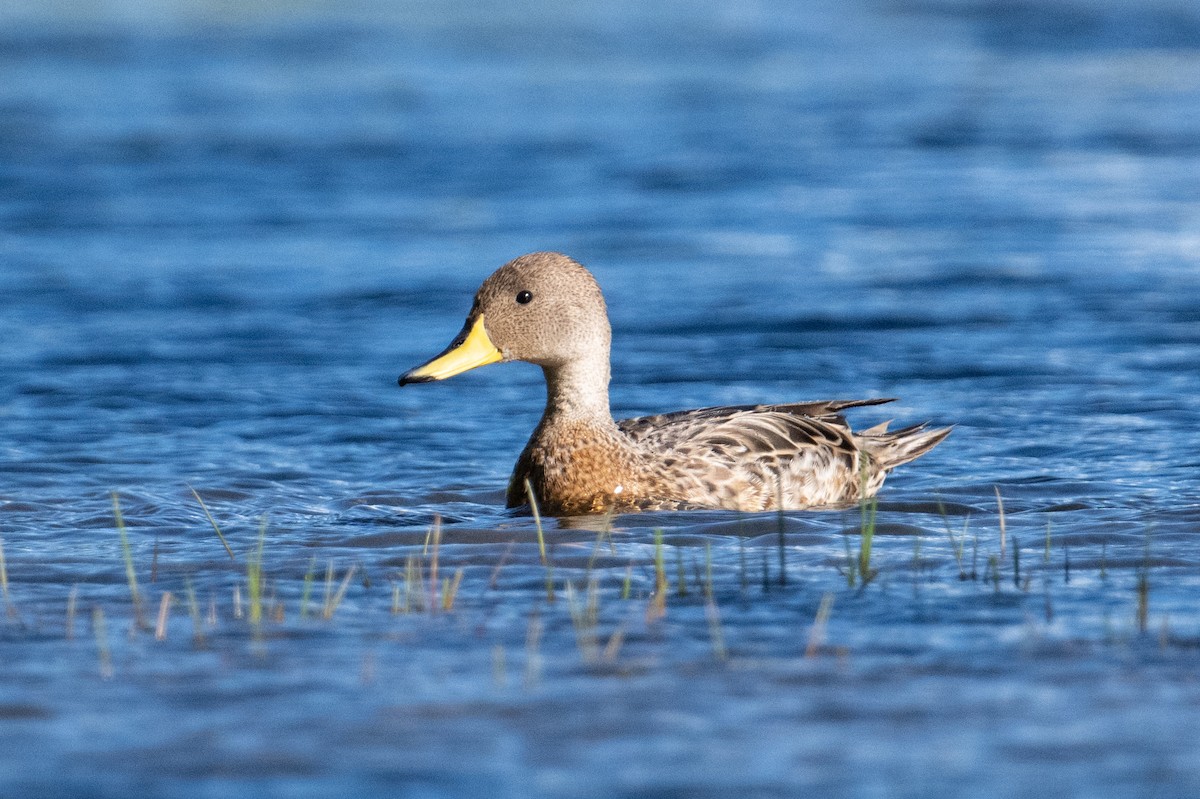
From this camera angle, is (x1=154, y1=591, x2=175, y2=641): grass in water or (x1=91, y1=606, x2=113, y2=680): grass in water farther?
(x1=154, y1=591, x2=175, y2=641): grass in water

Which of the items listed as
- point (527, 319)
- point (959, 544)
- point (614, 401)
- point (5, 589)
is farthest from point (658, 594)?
point (614, 401)

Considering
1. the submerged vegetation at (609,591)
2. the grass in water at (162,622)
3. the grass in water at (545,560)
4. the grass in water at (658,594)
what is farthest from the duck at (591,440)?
the grass in water at (162,622)

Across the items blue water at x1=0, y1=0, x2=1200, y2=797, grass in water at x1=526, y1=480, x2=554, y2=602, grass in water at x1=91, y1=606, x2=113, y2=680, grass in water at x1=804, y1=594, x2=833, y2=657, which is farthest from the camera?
grass in water at x1=526, y1=480, x2=554, y2=602

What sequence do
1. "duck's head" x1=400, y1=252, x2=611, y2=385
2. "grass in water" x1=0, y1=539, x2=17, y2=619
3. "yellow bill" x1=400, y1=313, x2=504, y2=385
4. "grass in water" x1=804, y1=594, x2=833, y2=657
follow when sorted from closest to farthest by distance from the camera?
"grass in water" x1=804, y1=594, x2=833, y2=657 < "grass in water" x1=0, y1=539, x2=17, y2=619 < "yellow bill" x1=400, y1=313, x2=504, y2=385 < "duck's head" x1=400, y1=252, x2=611, y2=385

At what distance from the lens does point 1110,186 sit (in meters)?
16.9

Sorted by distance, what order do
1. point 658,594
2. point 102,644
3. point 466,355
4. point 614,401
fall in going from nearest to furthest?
1. point 102,644
2. point 658,594
3. point 466,355
4. point 614,401

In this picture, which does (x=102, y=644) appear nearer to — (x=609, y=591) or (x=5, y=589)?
(x=5, y=589)

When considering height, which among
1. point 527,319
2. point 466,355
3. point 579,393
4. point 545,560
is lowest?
point 545,560

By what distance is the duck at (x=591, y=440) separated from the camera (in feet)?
27.4

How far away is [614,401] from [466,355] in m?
2.83

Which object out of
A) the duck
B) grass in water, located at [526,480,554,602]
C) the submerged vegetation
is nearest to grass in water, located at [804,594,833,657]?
the submerged vegetation

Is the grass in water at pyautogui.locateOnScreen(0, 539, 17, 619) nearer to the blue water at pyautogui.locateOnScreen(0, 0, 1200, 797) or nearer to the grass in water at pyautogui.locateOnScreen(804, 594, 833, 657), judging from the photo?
the blue water at pyautogui.locateOnScreen(0, 0, 1200, 797)

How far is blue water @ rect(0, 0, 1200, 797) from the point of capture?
210 inches

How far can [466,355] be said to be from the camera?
840 cm
